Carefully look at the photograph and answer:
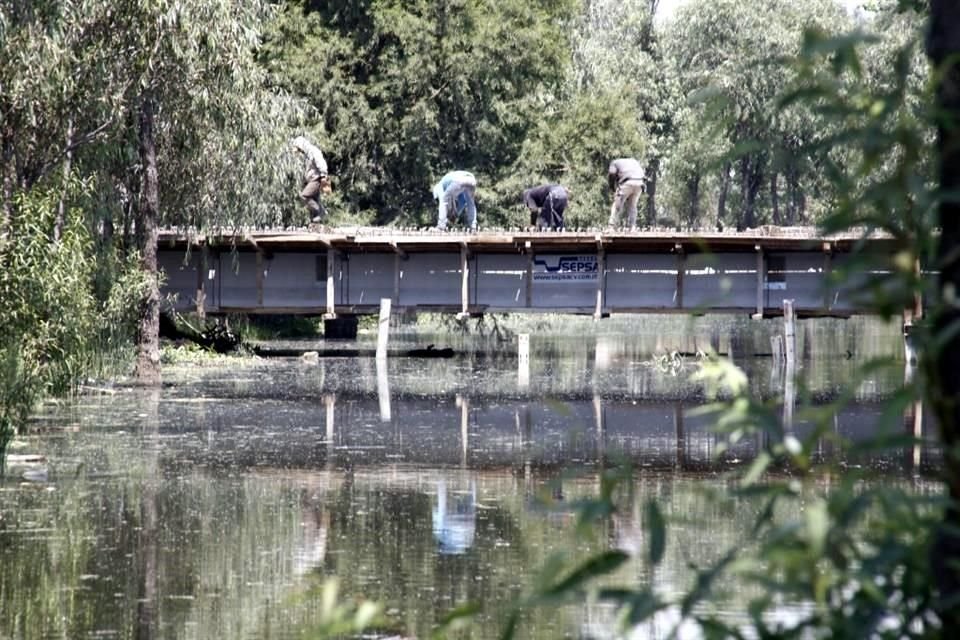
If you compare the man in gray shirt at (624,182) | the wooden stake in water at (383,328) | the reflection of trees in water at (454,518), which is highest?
the man in gray shirt at (624,182)

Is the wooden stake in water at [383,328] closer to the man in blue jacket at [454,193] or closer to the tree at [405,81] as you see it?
the man in blue jacket at [454,193]

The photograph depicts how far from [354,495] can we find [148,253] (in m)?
14.4

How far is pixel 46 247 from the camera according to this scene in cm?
1655

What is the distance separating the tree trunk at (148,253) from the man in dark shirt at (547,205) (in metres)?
9.76

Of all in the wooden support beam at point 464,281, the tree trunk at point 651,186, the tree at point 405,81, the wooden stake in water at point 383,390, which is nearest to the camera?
the wooden stake in water at point 383,390

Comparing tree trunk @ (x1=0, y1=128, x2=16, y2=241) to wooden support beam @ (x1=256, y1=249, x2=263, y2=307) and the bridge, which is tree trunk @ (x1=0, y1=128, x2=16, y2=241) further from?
wooden support beam @ (x1=256, y1=249, x2=263, y2=307)

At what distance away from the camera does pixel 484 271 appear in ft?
117

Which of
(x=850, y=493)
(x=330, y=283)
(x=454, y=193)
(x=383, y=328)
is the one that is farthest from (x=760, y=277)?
(x=850, y=493)

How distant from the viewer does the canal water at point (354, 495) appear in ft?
32.3

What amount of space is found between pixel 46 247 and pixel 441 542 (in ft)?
20.1

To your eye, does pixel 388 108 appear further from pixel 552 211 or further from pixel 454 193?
pixel 552 211

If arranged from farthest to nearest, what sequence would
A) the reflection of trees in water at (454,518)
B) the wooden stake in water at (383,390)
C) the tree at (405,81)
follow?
the tree at (405,81) < the wooden stake in water at (383,390) < the reflection of trees in water at (454,518)

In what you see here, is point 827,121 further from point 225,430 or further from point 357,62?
point 357,62

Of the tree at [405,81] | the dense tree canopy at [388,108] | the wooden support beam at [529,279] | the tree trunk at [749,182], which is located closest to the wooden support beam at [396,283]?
the dense tree canopy at [388,108]
